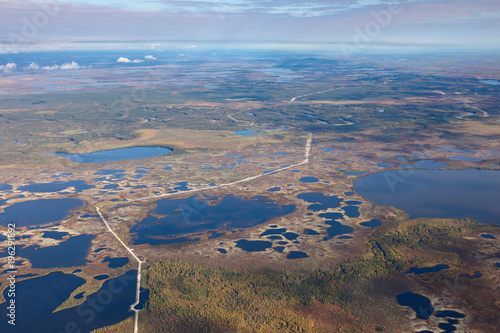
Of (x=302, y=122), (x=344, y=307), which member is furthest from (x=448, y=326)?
(x=302, y=122)

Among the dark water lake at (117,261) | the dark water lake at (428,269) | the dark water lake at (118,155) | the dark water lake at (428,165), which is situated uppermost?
the dark water lake at (428,165)

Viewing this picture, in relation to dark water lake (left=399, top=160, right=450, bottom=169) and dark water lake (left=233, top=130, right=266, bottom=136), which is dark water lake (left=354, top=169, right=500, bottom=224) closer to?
dark water lake (left=399, top=160, right=450, bottom=169)

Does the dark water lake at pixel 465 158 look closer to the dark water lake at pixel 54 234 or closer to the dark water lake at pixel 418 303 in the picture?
the dark water lake at pixel 418 303

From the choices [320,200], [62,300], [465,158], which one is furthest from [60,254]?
[465,158]

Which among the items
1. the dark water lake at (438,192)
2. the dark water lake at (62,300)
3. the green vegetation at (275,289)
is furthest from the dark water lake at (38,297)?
the dark water lake at (438,192)

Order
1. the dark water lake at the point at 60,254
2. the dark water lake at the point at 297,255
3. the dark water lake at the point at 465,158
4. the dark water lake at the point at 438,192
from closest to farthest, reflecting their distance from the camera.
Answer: the dark water lake at the point at 60,254 < the dark water lake at the point at 297,255 < the dark water lake at the point at 438,192 < the dark water lake at the point at 465,158

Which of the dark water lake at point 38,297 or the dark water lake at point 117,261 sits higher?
the dark water lake at point 117,261
